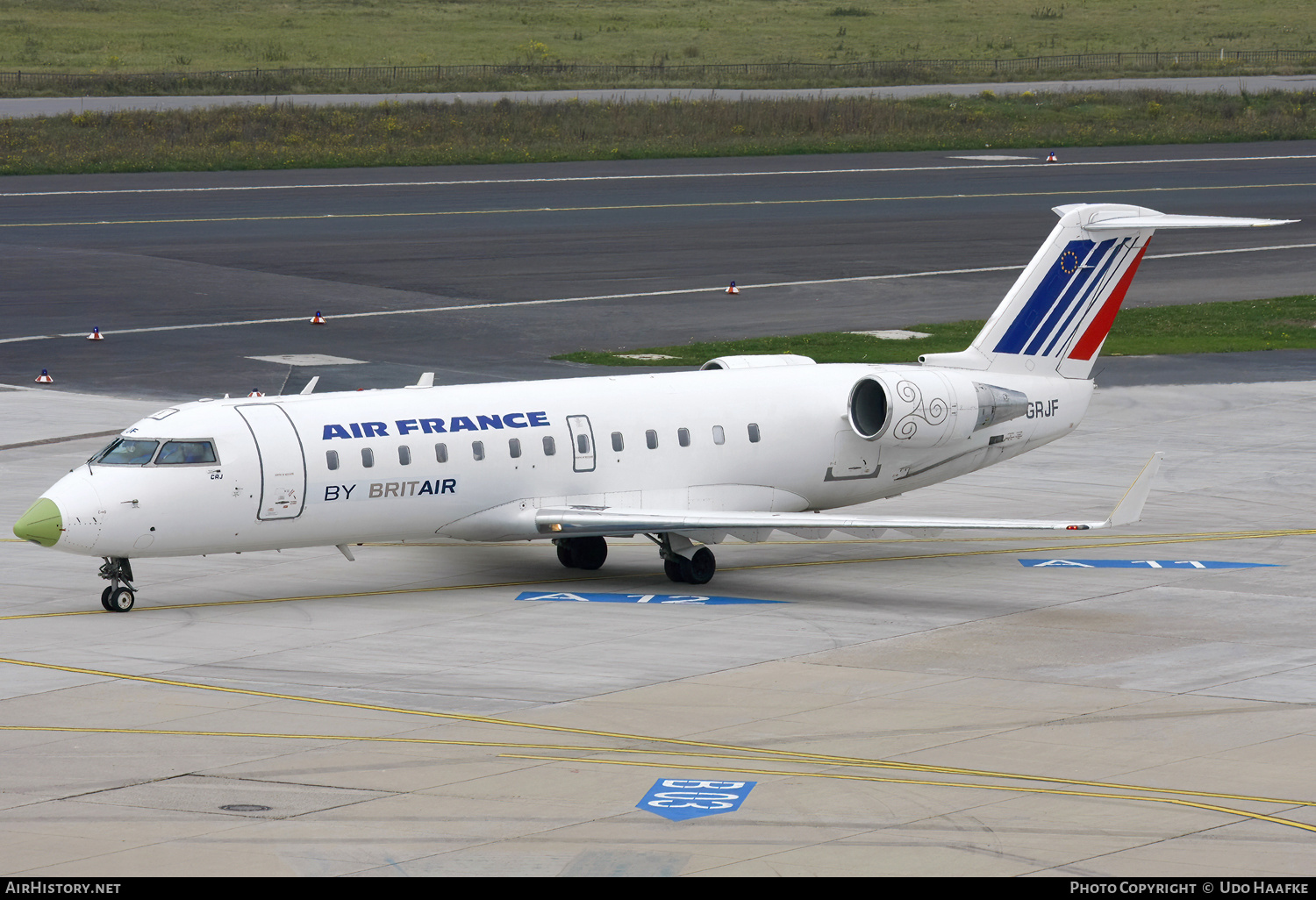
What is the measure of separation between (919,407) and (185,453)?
11.5 metres

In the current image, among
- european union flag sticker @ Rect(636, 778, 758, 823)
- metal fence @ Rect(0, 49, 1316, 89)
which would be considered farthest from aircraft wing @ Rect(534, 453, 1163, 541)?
metal fence @ Rect(0, 49, 1316, 89)

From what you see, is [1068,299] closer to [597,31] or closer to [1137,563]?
[1137,563]

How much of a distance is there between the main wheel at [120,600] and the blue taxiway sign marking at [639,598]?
5411 millimetres

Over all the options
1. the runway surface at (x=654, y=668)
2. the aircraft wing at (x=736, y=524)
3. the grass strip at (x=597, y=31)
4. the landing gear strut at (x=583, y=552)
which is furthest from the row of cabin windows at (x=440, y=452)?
the grass strip at (x=597, y=31)

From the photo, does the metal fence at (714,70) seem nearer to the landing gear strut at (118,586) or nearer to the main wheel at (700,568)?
the main wheel at (700,568)

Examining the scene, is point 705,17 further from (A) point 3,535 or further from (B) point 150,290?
(A) point 3,535

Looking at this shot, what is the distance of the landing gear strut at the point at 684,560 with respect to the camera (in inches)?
1126

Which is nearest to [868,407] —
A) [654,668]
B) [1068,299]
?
[1068,299]

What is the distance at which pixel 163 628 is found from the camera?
25.6 metres

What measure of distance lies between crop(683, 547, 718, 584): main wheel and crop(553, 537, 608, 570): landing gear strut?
1719mm

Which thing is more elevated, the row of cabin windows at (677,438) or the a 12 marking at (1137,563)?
the row of cabin windows at (677,438)

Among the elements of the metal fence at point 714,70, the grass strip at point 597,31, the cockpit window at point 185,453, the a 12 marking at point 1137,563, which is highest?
the grass strip at point 597,31

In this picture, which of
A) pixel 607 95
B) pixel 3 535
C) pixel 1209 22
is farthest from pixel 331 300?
pixel 1209 22

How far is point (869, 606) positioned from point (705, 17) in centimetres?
13254
